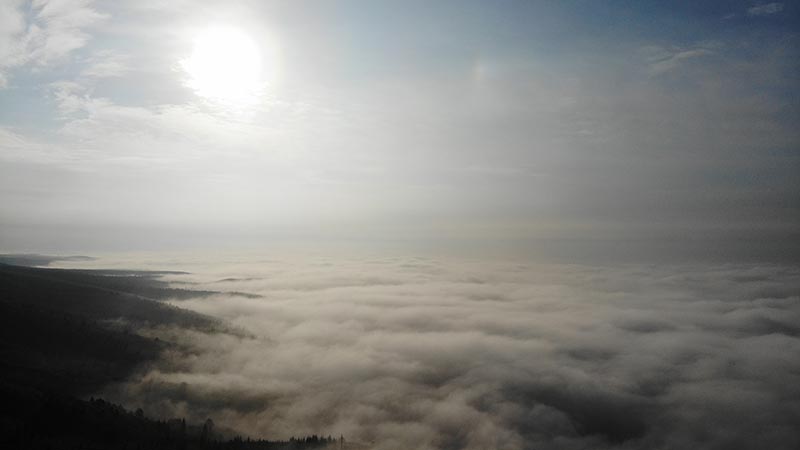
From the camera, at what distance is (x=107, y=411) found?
480 feet

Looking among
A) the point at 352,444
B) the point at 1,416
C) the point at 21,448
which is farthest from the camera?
the point at 352,444

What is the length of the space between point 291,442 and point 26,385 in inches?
4099

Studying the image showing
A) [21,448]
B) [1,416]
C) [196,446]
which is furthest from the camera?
[196,446]

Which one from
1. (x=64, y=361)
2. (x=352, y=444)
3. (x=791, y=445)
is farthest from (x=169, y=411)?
(x=791, y=445)

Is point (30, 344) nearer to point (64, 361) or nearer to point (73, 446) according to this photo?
point (64, 361)

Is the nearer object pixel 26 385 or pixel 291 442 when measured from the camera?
pixel 26 385

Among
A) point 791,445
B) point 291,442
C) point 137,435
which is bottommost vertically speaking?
point 791,445

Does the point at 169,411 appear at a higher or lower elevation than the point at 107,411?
lower

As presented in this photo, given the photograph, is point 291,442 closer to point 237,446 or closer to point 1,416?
point 237,446

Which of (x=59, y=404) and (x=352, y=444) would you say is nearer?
(x=59, y=404)

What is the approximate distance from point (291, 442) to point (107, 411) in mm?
71742

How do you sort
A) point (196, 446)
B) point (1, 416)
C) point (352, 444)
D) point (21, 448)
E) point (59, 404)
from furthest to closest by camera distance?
point (352, 444) < point (196, 446) < point (59, 404) < point (1, 416) < point (21, 448)

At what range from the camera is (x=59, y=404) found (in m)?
140

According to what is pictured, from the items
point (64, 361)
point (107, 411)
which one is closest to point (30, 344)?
point (64, 361)
